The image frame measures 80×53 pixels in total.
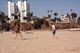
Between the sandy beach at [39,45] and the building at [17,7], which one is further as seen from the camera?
the building at [17,7]

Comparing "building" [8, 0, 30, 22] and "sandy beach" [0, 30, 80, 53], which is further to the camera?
"building" [8, 0, 30, 22]

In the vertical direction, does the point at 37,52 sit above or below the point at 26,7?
below

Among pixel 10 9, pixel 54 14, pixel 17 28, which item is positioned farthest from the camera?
pixel 10 9

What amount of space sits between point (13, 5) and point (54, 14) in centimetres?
3212

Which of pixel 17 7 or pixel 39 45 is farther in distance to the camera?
pixel 17 7

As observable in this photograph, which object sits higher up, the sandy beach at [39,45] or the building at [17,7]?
the building at [17,7]

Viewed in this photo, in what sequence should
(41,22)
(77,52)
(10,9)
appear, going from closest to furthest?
(77,52) → (41,22) → (10,9)

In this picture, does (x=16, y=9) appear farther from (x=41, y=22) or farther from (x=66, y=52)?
(x=66, y=52)

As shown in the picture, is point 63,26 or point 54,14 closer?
point 63,26

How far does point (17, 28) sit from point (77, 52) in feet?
34.9

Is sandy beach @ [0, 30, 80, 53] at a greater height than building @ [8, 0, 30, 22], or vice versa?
building @ [8, 0, 30, 22]

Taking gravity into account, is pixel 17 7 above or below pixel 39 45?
above

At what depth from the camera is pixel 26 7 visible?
Answer: 153875 millimetres

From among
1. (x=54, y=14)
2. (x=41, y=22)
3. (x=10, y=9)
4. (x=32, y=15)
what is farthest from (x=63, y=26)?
(x=10, y=9)
